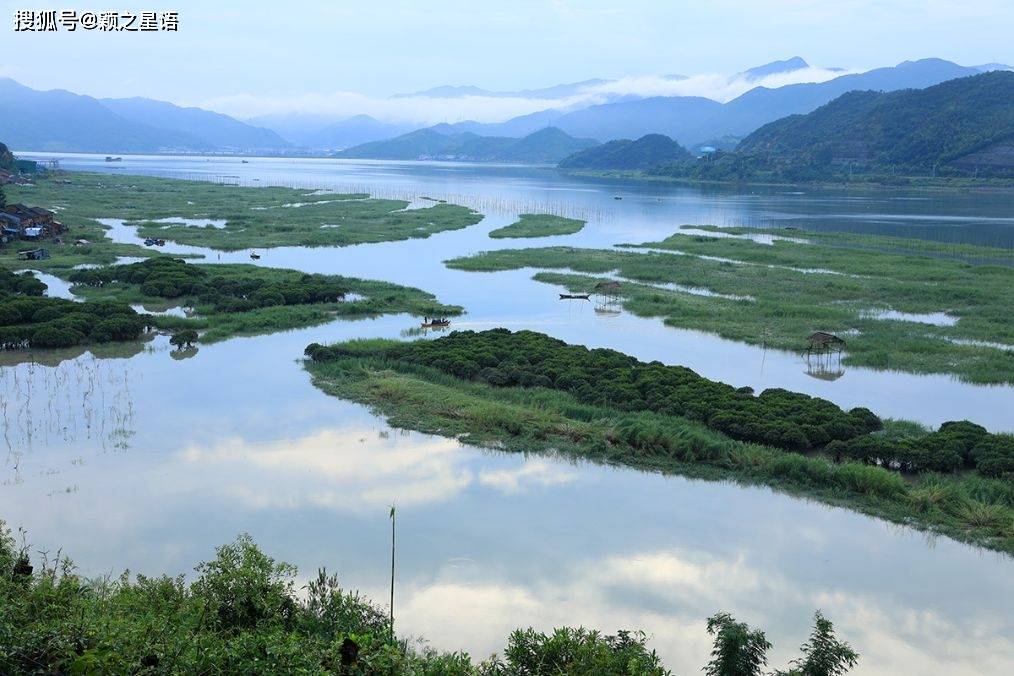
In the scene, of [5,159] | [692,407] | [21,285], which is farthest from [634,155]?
[692,407]

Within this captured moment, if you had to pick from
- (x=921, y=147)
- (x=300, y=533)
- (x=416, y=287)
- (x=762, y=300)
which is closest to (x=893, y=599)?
(x=300, y=533)

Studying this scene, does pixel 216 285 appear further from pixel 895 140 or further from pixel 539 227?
pixel 895 140

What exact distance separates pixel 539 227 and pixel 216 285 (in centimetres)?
3265

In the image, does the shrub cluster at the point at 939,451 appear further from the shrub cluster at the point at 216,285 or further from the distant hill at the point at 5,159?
the distant hill at the point at 5,159

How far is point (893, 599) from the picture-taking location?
528 inches

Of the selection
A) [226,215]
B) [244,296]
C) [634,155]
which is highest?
[634,155]

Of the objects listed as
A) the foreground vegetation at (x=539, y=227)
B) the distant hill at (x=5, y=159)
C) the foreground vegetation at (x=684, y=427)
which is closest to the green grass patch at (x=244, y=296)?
the foreground vegetation at (x=684, y=427)

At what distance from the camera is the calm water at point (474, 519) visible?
12.8 metres

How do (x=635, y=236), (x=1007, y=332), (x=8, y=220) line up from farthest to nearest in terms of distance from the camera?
(x=635, y=236) < (x=8, y=220) < (x=1007, y=332)

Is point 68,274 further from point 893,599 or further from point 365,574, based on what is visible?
point 893,599

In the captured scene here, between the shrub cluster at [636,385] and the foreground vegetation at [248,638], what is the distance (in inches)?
317

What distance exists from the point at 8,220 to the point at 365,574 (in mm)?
44816

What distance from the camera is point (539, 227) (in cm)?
6425

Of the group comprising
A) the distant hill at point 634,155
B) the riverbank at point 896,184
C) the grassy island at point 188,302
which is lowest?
the grassy island at point 188,302
